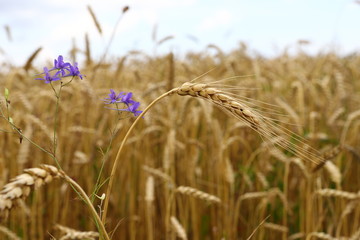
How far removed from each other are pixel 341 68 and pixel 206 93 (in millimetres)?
3695

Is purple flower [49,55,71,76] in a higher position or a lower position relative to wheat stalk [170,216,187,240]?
higher

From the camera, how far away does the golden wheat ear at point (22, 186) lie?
0.56 metres

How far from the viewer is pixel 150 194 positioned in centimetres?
171

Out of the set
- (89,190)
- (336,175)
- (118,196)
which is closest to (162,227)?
(118,196)

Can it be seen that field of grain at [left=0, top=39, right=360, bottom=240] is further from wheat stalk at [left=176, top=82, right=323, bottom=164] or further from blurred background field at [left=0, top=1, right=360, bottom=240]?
wheat stalk at [left=176, top=82, right=323, bottom=164]

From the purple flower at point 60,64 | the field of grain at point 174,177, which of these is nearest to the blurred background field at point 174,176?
the field of grain at point 174,177

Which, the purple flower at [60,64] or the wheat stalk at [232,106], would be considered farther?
the purple flower at [60,64]

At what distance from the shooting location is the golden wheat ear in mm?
557

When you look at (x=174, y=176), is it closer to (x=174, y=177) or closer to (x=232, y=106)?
(x=174, y=177)

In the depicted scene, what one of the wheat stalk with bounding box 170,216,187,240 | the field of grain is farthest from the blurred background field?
the wheat stalk with bounding box 170,216,187,240

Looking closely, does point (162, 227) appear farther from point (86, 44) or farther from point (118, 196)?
point (86, 44)

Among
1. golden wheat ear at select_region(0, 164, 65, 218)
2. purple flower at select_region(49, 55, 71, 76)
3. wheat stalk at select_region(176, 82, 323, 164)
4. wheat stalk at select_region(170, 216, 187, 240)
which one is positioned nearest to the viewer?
golden wheat ear at select_region(0, 164, 65, 218)

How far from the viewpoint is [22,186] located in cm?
59

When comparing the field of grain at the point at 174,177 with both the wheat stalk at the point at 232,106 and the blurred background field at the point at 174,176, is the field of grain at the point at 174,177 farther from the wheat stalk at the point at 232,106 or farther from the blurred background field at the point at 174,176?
the wheat stalk at the point at 232,106
